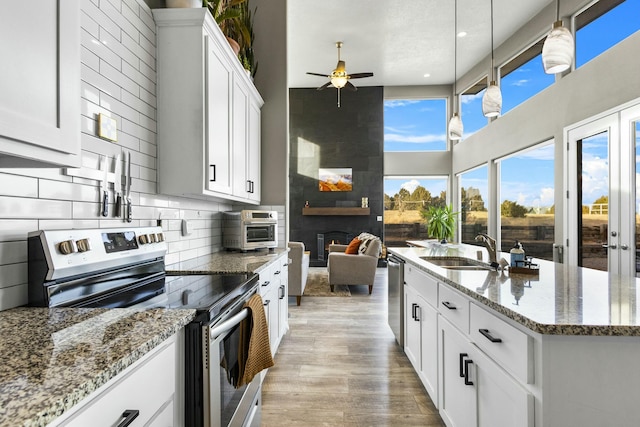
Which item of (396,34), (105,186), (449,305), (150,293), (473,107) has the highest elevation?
(396,34)

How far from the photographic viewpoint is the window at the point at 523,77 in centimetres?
532

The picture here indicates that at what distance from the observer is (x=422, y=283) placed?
2293 mm

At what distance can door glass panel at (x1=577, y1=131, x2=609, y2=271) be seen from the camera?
13.1 ft

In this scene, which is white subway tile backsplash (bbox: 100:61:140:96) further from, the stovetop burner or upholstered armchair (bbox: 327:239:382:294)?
upholstered armchair (bbox: 327:239:382:294)

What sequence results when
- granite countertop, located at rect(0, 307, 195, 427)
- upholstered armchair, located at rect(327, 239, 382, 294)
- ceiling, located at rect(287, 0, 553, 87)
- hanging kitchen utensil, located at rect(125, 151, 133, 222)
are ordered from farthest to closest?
upholstered armchair, located at rect(327, 239, 382, 294), ceiling, located at rect(287, 0, 553, 87), hanging kitchen utensil, located at rect(125, 151, 133, 222), granite countertop, located at rect(0, 307, 195, 427)

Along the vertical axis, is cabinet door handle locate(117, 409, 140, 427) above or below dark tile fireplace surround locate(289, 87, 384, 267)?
below

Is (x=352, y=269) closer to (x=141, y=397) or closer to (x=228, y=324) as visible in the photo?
(x=228, y=324)

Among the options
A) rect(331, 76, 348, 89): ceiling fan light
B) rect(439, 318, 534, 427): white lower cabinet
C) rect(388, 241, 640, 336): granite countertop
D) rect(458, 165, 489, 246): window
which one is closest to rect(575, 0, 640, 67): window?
rect(458, 165, 489, 246): window

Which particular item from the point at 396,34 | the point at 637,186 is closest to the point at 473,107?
the point at 396,34

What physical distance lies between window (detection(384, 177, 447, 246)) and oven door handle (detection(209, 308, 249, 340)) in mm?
7214

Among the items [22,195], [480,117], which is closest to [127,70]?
[22,195]

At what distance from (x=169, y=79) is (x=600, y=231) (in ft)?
15.0

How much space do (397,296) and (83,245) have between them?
7.84 ft

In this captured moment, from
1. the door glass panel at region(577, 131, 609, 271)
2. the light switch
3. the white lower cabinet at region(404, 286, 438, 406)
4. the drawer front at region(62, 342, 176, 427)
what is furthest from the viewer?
the door glass panel at region(577, 131, 609, 271)
